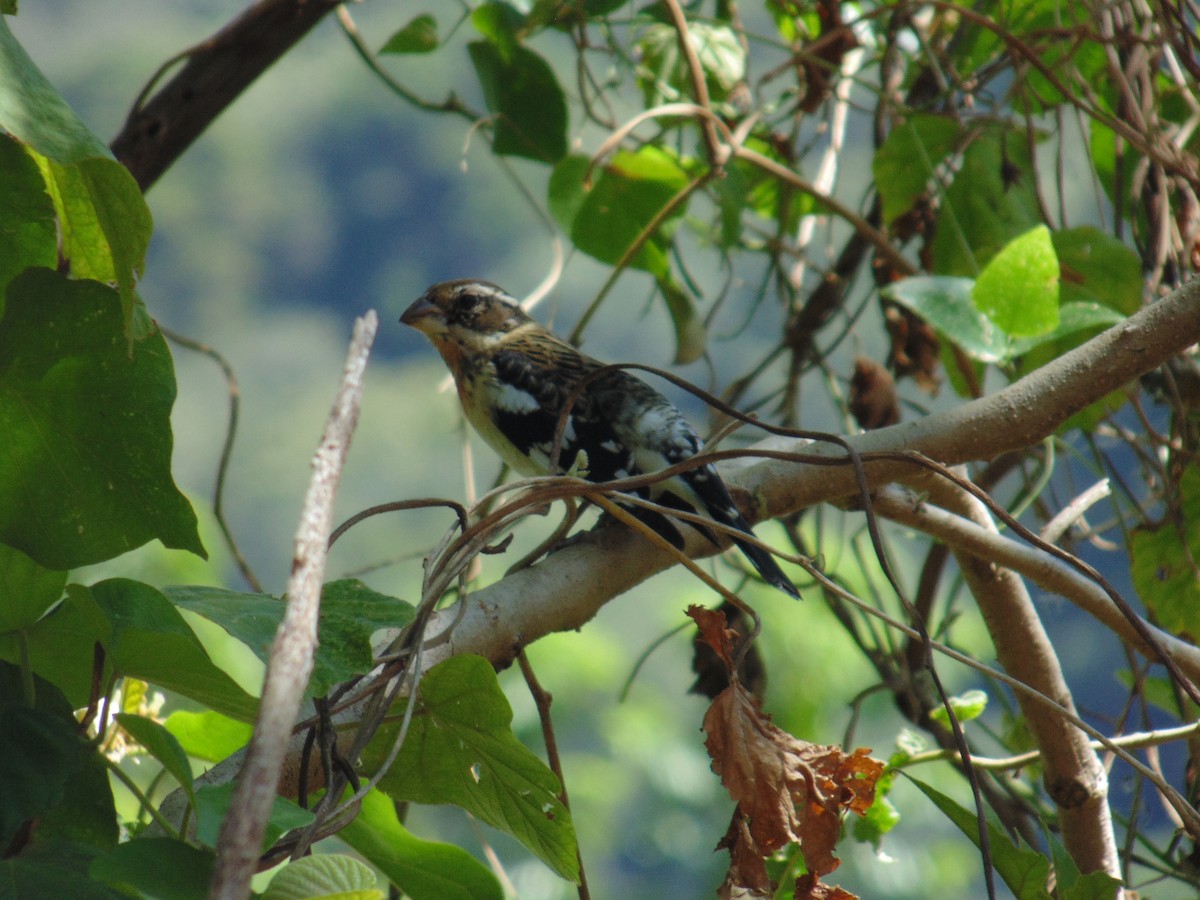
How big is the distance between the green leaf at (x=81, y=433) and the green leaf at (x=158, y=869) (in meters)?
0.31

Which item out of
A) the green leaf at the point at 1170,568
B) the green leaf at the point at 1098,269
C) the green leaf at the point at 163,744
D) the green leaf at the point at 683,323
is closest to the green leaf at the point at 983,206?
the green leaf at the point at 1098,269

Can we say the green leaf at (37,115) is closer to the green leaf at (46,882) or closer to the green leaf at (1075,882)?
the green leaf at (46,882)

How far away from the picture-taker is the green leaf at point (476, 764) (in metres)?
1.08

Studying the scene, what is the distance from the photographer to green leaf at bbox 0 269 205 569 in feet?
3.35

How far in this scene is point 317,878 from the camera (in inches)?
30.7

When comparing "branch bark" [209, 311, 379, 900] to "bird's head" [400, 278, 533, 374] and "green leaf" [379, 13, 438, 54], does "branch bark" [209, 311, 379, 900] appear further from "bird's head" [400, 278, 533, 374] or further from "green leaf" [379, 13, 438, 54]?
"bird's head" [400, 278, 533, 374]

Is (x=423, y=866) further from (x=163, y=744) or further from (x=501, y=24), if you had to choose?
(x=501, y=24)

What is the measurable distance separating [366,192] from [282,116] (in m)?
1.20

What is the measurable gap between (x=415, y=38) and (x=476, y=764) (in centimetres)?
205

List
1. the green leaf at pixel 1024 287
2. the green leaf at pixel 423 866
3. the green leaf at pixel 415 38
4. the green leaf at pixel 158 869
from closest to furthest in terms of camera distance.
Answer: the green leaf at pixel 158 869, the green leaf at pixel 423 866, the green leaf at pixel 1024 287, the green leaf at pixel 415 38

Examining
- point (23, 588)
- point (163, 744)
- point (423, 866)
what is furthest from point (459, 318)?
point (163, 744)

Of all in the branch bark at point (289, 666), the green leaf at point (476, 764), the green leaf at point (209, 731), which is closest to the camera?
the branch bark at point (289, 666)

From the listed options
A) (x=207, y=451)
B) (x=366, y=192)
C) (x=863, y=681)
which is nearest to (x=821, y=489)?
(x=863, y=681)

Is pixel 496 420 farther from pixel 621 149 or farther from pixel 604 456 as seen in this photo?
pixel 621 149
